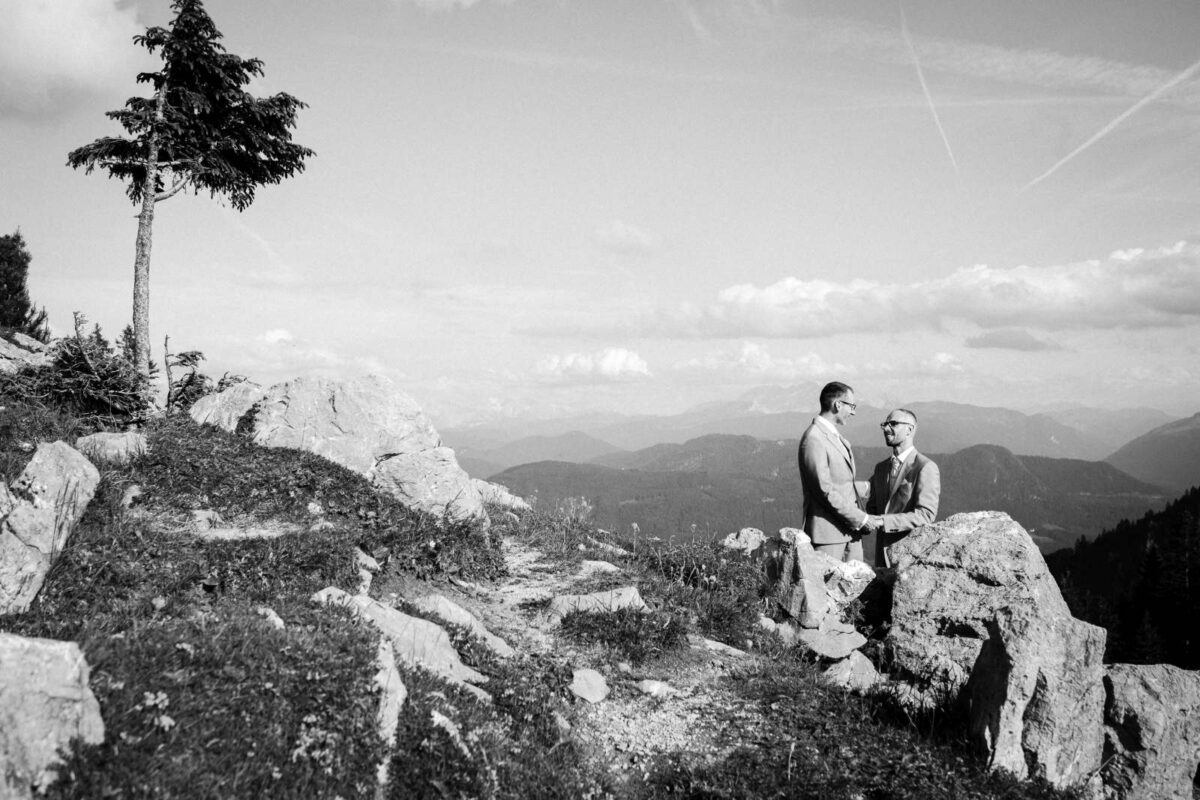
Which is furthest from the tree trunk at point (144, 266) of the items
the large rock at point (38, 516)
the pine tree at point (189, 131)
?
the large rock at point (38, 516)

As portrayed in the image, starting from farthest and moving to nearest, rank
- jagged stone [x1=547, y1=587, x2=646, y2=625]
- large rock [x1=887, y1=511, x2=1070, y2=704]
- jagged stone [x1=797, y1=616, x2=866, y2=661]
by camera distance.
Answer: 1. jagged stone [x1=547, y1=587, x2=646, y2=625]
2. jagged stone [x1=797, y1=616, x2=866, y2=661]
3. large rock [x1=887, y1=511, x2=1070, y2=704]

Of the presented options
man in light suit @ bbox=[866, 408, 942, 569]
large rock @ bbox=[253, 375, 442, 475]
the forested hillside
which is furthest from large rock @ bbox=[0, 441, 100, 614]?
the forested hillside

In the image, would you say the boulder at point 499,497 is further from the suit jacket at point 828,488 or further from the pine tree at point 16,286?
the pine tree at point 16,286

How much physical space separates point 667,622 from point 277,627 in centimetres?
502

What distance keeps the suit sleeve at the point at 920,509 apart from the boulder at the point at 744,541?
15.9 ft

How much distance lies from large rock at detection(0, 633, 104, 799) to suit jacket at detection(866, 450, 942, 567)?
374 inches

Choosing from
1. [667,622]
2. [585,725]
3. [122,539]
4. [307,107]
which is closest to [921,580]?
[667,622]

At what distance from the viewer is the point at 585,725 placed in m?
6.60

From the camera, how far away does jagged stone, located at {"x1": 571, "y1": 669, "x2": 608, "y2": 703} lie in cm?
704

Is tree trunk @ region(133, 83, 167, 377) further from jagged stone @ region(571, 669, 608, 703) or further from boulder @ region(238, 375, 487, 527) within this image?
jagged stone @ region(571, 669, 608, 703)

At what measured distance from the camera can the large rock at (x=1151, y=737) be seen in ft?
21.1

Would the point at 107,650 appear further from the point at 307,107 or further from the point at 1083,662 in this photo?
the point at 307,107

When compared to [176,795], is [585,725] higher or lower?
lower

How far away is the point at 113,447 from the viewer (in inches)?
434
